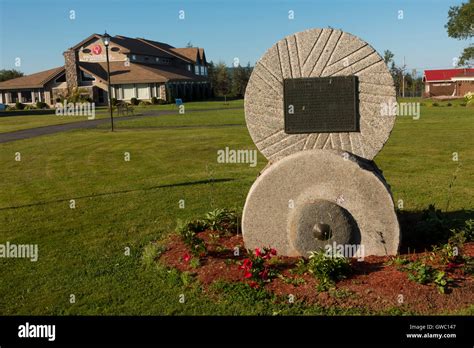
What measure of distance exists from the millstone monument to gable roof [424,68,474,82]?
65.4m

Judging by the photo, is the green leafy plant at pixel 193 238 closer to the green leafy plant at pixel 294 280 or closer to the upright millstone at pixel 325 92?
the green leafy plant at pixel 294 280

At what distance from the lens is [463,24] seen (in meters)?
59.8

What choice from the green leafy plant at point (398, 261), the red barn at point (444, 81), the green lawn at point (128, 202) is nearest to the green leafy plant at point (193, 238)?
the green lawn at point (128, 202)

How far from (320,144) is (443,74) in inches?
2641

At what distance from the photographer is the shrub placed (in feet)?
19.4

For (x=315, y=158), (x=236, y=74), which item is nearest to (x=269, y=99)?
(x=315, y=158)

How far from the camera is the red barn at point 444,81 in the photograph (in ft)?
213

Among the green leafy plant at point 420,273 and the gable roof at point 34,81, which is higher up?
the gable roof at point 34,81

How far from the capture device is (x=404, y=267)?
6.19m

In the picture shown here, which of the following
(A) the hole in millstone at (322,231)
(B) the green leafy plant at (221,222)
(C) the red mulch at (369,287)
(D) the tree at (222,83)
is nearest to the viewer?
(C) the red mulch at (369,287)

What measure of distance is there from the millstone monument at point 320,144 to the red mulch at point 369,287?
0.39 m

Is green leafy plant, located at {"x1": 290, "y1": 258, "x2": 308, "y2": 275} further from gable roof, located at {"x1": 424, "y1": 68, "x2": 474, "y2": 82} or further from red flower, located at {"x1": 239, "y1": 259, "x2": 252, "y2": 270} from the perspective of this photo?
gable roof, located at {"x1": 424, "y1": 68, "x2": 474, "y2": 82}

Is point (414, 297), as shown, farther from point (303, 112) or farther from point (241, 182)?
point (241, 182)

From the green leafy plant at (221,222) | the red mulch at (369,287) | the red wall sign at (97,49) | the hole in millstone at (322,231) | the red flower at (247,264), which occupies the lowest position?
the red mulch at (369,287)
